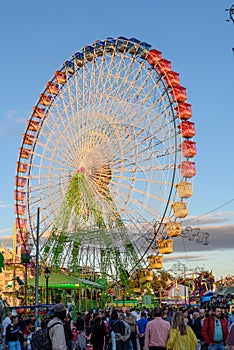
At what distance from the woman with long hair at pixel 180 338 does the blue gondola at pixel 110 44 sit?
32.9 meters

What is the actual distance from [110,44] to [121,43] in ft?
3.67

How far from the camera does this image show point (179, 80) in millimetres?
36500

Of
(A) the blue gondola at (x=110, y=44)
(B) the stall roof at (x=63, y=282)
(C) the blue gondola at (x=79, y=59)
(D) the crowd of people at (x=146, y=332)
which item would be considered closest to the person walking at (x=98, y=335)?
(D) the crowd of people at (x=146, y=332)

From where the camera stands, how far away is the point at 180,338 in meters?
8.87

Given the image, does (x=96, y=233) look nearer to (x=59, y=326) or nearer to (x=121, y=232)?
(x=121, y=232)

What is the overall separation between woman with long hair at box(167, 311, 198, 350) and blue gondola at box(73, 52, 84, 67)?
35.3 m

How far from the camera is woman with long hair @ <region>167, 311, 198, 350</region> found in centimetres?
884

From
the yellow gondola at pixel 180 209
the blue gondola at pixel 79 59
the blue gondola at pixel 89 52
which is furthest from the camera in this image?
the blue gondola at pixel 79 59

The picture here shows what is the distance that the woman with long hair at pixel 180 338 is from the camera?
29.0 ft

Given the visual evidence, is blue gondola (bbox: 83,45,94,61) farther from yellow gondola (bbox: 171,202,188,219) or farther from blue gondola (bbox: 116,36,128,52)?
yellow gondola (bbox: 171,202,188,219)

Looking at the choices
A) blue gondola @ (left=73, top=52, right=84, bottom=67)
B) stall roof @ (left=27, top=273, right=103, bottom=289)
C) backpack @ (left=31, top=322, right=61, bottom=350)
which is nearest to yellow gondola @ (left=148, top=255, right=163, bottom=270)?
stall roof @ (left=27, top=273, right=103, bottom=289)

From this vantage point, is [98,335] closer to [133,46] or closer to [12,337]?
[12,337]

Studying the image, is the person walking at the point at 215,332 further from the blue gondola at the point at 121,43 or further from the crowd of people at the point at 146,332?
the blue gondola at the point at 121,43

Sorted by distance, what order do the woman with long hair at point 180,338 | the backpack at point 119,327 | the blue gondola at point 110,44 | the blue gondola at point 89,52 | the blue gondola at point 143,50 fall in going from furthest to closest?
the blue gondola at point 89,52
the blue gondola at point 110,44
the blue gondola at point 143,50
the backpack at point 119,327
the woman with long hair at point 180,338
